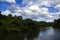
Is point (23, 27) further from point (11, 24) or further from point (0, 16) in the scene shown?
point (0, 16)

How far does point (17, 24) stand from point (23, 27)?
196 inches

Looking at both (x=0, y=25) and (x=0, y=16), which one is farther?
(x=0, y=16)

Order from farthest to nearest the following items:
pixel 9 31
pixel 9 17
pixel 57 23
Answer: pixel 57 23, pixel 9 17, pixel 9 31

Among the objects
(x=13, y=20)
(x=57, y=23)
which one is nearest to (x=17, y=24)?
(x=13, y=20)

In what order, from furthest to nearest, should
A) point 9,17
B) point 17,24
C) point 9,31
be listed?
point 9,17
point 17,24
point 9,31

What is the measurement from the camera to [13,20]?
101312mm

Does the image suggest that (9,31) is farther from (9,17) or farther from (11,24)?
(9,17)

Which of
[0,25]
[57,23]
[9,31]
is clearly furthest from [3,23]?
[57,23]

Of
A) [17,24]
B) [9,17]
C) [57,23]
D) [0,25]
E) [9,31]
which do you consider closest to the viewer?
[9,31]

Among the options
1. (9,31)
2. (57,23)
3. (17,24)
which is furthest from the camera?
(57,23)

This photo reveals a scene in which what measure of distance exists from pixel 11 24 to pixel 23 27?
716 cm

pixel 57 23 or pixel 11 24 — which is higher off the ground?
pixel 11 24

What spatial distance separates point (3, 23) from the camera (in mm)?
93000

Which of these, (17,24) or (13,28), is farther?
(17,24)
